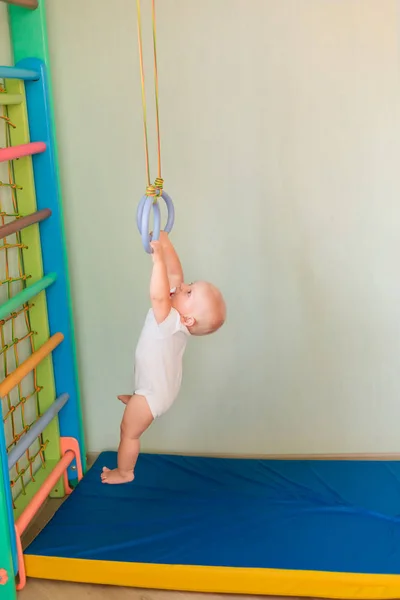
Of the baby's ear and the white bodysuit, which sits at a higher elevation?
the baby's ear

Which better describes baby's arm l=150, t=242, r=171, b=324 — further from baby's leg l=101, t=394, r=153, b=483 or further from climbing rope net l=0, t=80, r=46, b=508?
climbing rope net l=0, t=80, r=46, b=508

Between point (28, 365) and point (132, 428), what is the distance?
0.41 m

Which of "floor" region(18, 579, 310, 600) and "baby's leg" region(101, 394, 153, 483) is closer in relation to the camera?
"floor" region(18, 579, 310, 600)

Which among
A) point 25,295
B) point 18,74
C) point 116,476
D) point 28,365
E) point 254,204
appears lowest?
point 116,476

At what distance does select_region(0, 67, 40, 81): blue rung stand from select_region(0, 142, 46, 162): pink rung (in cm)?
22

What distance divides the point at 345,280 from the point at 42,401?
50.6 inches

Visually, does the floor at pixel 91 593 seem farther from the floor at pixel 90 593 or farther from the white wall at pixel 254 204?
the white wall at pixel 254 204

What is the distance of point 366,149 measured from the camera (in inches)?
108

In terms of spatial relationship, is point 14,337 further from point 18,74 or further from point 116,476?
point 18,74

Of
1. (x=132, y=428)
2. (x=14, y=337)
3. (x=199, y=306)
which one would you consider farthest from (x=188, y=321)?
(x=14, y=337)

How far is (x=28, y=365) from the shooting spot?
2.40 meters

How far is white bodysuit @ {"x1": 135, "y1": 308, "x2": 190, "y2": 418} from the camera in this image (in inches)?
90.0

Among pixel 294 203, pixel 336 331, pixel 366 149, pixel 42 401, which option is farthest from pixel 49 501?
pixel 366 149

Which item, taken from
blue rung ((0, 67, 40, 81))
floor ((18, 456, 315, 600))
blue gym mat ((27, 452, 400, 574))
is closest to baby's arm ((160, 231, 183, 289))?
blue rung ((0, 67, 40, 81))
